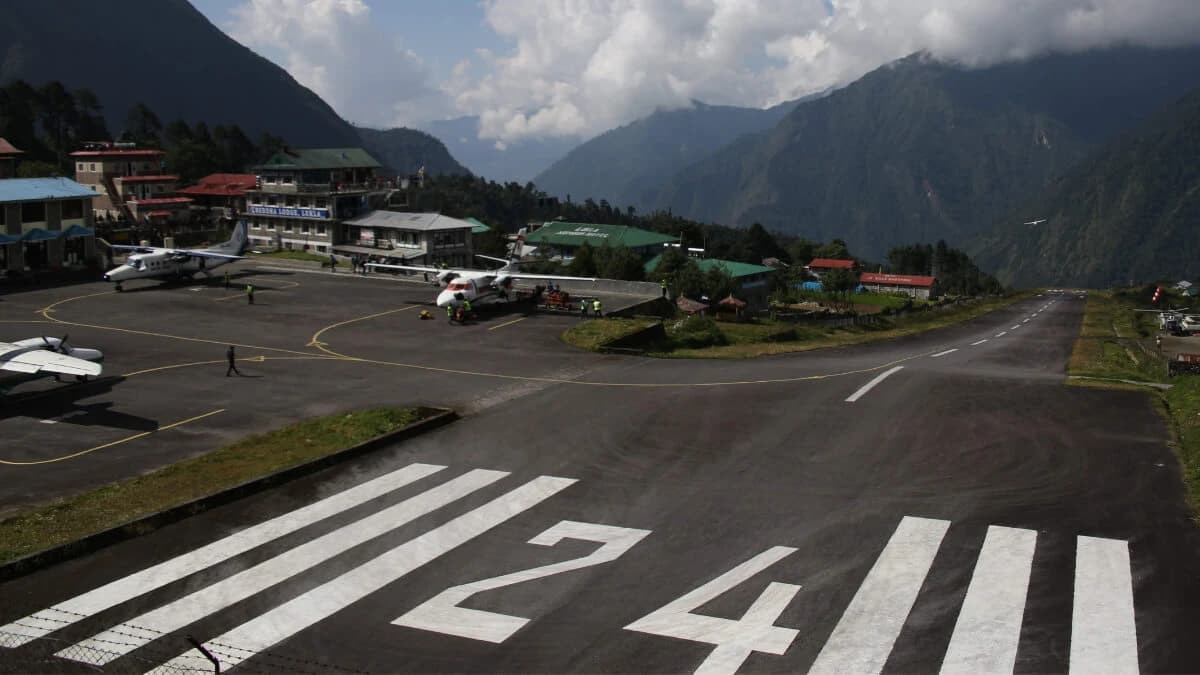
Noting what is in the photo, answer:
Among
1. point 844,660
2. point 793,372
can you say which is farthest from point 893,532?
point 793,372

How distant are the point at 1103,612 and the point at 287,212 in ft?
276

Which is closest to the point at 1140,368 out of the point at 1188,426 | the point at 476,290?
the point at 1188,426

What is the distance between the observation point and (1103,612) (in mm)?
16734

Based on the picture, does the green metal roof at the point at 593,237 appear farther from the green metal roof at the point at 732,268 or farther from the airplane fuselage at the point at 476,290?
the airplane fuselage at the point at 476,290

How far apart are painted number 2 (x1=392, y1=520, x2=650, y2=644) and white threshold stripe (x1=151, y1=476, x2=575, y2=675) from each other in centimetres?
140

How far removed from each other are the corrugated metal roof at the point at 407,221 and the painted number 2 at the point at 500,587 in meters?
62.5

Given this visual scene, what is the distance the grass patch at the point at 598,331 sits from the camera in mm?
45969

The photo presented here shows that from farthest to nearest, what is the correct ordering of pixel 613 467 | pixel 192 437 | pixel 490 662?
pixel 192 437 < pixel 613 467 < pixel 490 662

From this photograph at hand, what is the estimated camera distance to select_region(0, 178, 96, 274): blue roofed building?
6412 centimetres

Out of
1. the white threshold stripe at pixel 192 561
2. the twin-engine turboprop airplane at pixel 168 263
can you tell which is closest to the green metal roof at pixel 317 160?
the twin-engine turboprop airplane at pixel 168 263

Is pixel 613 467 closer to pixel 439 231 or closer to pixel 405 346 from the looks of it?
pixel 405 346

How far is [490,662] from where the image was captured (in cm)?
1495

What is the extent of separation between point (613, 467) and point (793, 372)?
54.6 feet

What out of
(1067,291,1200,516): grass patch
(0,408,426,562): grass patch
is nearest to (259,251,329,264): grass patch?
(0,408,426,562): grass patch
